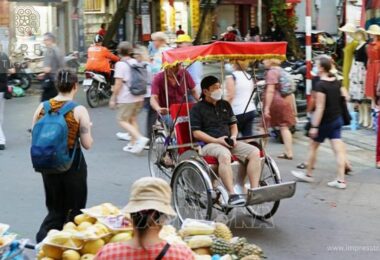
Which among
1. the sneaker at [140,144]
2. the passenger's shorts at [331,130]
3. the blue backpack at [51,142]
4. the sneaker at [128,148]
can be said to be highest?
the blue backpack at [51,142]

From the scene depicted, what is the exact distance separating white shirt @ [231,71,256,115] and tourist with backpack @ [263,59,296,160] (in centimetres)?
141

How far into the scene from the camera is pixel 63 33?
23.8m

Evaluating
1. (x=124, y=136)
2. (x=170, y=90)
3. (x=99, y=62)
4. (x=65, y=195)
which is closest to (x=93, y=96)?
(x=99, y=62)

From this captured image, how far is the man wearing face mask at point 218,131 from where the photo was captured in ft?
22.0

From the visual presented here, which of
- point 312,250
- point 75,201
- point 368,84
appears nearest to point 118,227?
point 75,201

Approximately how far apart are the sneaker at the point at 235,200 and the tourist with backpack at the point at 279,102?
369 centimetres

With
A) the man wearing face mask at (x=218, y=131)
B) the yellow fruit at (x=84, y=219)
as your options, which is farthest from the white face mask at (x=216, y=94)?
the yellow fruit at (x=84, y=219)

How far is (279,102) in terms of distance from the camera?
10133 millimetres

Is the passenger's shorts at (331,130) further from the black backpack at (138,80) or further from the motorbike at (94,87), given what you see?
the motorbike at (94,87)

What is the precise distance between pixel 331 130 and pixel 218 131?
2.11m

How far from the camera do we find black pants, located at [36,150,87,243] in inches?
217

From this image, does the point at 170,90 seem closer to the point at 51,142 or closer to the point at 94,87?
the point at 51,142

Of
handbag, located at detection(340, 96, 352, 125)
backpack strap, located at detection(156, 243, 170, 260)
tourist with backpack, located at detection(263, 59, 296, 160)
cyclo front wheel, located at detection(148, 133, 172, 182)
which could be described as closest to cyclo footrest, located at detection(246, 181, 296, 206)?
cyclo front wheel, located at detection(148, 133, 172, 182)

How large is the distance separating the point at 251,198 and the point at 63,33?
1874cm
